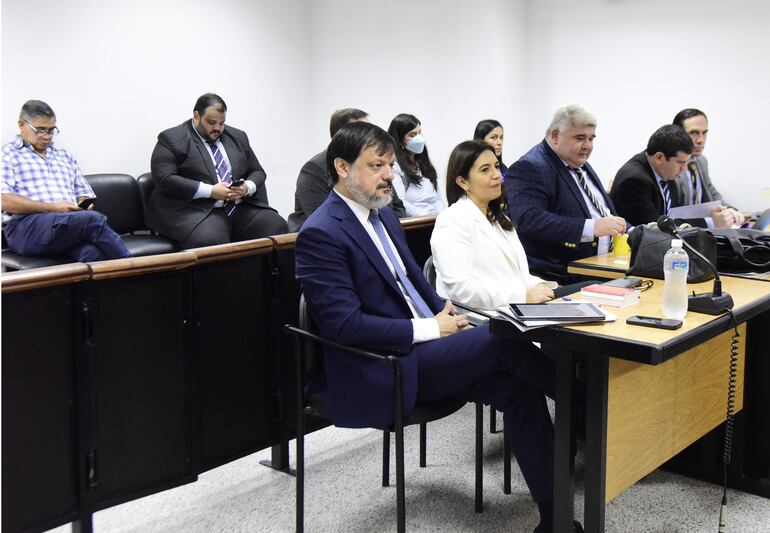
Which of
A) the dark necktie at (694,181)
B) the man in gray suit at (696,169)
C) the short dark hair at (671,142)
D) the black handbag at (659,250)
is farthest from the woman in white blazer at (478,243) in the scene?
the dark necktie at (694,181)

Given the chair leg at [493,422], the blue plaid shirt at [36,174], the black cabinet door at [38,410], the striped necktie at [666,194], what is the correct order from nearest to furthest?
the black cabinet door at [38,410]
the chair leg at [493,422]
the striped necktie at [666,194]
the blue plaid shirt at [36,174]

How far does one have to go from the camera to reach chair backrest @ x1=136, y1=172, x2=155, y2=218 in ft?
16.7

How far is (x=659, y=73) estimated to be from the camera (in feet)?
18.0

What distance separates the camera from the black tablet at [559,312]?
1.93 metres

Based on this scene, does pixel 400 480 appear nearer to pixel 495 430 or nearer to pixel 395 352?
pixel 395 352

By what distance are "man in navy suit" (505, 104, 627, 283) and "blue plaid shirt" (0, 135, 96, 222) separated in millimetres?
2693

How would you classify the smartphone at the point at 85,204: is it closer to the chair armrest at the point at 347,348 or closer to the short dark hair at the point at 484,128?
the short dark hair at the point at 484,128

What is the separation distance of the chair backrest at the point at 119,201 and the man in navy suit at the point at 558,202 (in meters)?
2.73

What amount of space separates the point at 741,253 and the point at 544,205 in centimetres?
90

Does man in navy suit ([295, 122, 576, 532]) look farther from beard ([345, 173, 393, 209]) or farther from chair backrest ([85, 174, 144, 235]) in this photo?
chair backrest ([85, 174, 144, 235])

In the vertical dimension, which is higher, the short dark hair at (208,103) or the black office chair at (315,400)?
the short dark hair at (208,103)

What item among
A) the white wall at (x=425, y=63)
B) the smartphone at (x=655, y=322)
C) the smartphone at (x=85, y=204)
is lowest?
the smartphone at (x=655, y=322)

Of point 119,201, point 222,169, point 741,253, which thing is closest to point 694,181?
point 741,253

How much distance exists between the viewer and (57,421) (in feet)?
6.73
